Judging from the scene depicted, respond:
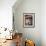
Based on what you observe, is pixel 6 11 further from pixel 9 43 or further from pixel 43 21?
pixel 43 21

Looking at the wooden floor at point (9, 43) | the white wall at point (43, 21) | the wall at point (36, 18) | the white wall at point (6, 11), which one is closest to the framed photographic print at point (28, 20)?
the wall at point (36, 18)

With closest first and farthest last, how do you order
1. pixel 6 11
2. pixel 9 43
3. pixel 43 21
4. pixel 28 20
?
pixel 9 43, pixel 6 11, pixel 43 21, pixel 28 20

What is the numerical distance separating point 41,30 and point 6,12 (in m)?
1.80

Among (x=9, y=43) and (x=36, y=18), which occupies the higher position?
(x=36, y=18)

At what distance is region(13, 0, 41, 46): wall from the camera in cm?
537

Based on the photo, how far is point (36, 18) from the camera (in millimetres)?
5438

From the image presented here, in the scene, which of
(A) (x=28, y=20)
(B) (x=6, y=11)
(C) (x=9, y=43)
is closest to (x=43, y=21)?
(A) (x=28, y=20)

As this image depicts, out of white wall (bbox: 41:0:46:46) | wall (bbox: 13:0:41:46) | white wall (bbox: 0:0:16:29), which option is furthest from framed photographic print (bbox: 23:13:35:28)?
white wall (bbox: 0:0:16:29)

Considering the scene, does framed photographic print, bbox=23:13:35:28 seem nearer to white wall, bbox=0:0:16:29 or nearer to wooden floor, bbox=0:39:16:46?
white wall, bbox=0:0:16:29

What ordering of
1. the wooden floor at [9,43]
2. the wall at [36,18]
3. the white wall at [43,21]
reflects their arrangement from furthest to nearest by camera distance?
the wall at [36,18]
the white wall at [43,21]
the wooden floor at [9,43]

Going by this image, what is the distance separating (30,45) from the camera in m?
4.79

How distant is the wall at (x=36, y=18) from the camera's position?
211 inches

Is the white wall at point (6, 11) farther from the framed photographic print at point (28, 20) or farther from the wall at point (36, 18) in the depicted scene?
the framed photographic print at point (28, 20)

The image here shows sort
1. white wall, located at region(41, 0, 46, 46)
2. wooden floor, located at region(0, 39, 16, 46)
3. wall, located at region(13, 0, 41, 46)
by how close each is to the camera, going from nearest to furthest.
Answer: wooden floor, located at region(0, 39, 16, 46), white wall, located at region(41, 0, 46, 46), wall, located at region(13, 0, 41, 46)
